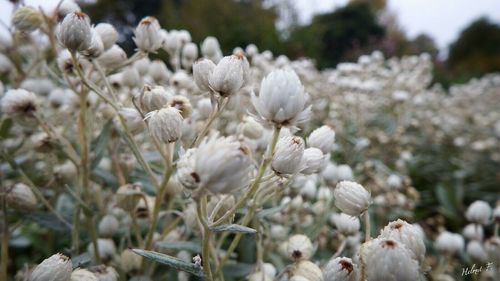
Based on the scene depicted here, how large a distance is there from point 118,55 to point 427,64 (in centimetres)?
221

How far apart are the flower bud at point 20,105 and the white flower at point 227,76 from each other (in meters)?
0.37

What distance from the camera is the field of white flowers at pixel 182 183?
0.47 meters

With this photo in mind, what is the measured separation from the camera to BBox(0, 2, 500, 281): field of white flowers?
1.53ft

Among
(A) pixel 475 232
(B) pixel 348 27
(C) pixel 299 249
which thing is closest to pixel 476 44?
(B) pixel 348 27

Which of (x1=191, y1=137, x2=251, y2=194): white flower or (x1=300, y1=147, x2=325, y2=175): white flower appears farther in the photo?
(x1=300, y1=147, x2=325, y2=175): white flower

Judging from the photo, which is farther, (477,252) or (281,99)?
(477,252)

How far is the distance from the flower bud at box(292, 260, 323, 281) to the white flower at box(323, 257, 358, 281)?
0.07 metres

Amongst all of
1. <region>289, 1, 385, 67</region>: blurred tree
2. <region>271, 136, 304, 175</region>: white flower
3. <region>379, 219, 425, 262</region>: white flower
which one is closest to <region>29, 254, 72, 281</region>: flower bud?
<region>271, 136, 304, 175</region>: white flower

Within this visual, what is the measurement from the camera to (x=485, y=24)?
13742 millimetres

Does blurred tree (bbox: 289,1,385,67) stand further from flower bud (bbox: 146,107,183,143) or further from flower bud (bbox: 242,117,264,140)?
flower bud (bbox: 146,107,183,143)

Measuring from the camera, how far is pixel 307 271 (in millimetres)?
554

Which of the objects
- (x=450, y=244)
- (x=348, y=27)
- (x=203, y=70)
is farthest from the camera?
(x=348, y=27)

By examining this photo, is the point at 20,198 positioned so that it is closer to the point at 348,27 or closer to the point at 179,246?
the point at 179,246

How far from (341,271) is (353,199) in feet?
0.34
